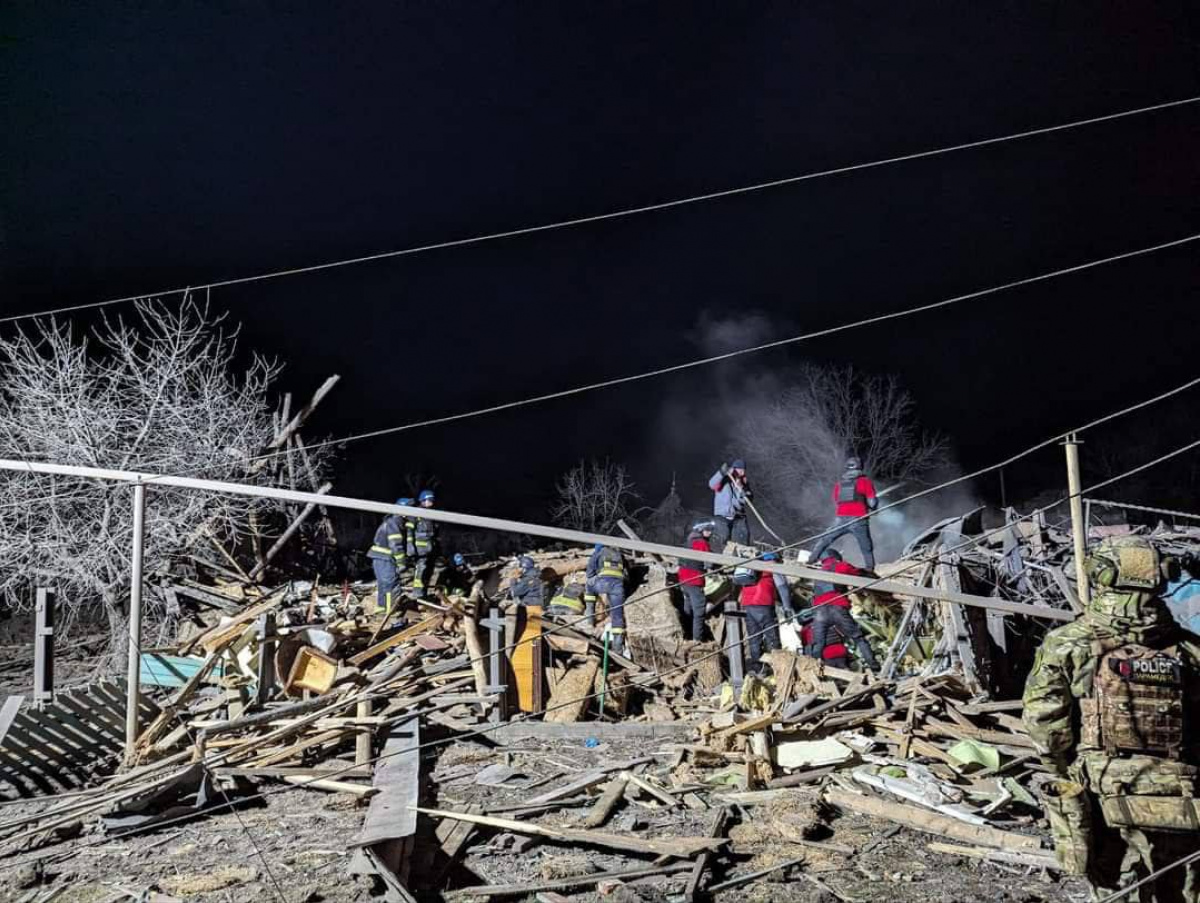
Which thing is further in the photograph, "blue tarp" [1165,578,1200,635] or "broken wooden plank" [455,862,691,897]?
"blue tarp" [1165,578,1200,635]

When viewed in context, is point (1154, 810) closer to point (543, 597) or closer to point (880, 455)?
point (543, 597)

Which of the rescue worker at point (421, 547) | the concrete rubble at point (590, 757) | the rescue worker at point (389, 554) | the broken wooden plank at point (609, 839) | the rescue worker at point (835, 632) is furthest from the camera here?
the rescue worker at point (421, 547)

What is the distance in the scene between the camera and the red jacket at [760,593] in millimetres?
11422

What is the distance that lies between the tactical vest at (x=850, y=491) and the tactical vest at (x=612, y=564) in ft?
12.3

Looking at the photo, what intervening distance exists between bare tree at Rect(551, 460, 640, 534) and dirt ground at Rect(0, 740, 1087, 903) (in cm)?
3518

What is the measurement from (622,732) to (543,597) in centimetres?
537

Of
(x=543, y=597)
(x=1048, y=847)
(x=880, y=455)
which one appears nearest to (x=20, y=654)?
(x=543, y=597)

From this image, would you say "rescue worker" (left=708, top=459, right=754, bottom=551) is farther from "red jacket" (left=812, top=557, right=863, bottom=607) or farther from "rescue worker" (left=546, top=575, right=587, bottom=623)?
"red jacket" (left=812, top=557, right=863, bottom=607)

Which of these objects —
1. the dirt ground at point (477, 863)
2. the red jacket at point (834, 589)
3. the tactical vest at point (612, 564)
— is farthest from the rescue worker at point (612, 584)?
the dirt ground at point (477, 863)

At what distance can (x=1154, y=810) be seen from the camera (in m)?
4.01

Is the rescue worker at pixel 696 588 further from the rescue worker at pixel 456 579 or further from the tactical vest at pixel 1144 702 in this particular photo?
the tactical vest at pixel 1144 702

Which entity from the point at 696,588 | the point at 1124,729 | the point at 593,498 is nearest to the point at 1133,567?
the point at 1124,729

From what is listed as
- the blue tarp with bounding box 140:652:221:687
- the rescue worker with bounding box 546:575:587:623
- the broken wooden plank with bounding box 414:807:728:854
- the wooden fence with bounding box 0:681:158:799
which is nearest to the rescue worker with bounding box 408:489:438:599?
the rescue worker with bounding box 546:575:587:623

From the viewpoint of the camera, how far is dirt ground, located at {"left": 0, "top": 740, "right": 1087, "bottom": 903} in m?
5.50
